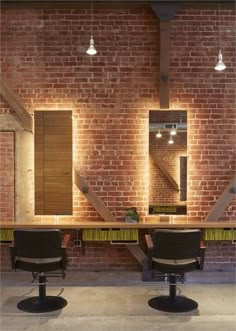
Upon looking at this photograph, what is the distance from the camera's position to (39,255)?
11.1ft

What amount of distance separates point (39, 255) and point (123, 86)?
2.47 metres

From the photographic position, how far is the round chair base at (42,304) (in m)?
3.55

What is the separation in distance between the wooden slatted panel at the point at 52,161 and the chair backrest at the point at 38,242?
3.42 feet

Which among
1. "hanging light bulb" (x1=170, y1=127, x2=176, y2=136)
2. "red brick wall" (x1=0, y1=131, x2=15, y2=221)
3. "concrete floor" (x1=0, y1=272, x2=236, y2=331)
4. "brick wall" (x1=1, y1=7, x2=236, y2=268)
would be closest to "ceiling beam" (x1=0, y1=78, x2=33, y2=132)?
"brick wall" (x1=1, y1=7, x2=236, y2=268)

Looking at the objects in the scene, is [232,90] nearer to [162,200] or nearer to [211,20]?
[211,20]

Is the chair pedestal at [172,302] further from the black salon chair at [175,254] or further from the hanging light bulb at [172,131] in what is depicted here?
the hanging light bulb at [172,131]

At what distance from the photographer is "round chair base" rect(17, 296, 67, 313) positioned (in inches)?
140

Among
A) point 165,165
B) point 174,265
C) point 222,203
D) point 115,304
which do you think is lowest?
point 115,304

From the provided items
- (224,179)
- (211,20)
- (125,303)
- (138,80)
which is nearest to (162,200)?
(224,179)

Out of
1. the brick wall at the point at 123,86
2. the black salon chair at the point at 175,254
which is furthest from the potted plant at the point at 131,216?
the black salon chair at the point at 175,254

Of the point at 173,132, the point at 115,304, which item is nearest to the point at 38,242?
the point at 115,304

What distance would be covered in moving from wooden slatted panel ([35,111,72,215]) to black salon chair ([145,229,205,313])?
1427 mm

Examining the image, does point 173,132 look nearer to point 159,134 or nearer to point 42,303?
point 159,134

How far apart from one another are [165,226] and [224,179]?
1.10m
